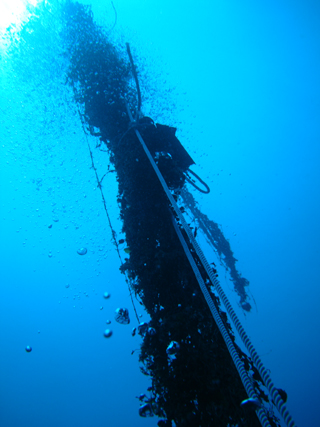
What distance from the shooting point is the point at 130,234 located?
2.64m

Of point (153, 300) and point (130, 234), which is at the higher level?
point (130, 234)

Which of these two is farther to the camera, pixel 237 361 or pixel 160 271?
pixel 160 271

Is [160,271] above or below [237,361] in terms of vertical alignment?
above

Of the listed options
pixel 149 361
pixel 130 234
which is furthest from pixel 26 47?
pixel 149 361

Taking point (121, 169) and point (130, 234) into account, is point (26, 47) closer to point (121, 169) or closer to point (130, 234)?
point (121, 169)

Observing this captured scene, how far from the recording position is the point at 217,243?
713cm

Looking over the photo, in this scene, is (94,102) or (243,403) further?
(94,102)

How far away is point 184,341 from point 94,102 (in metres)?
3.67

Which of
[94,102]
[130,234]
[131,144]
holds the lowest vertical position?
[130,234]

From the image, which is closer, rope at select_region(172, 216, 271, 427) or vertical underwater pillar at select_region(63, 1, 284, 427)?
rope at select_region(172, 216, 271, 427)

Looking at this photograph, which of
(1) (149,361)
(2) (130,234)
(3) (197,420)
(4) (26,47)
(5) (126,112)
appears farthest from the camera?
(4) (26,47)

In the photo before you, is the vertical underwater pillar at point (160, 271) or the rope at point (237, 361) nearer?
the rope at point (237, 361)

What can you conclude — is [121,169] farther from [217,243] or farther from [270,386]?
[217,243]

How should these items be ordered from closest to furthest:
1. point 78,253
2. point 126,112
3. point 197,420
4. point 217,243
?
point 197,420, point 126,112, point 217,243, point 78,253
